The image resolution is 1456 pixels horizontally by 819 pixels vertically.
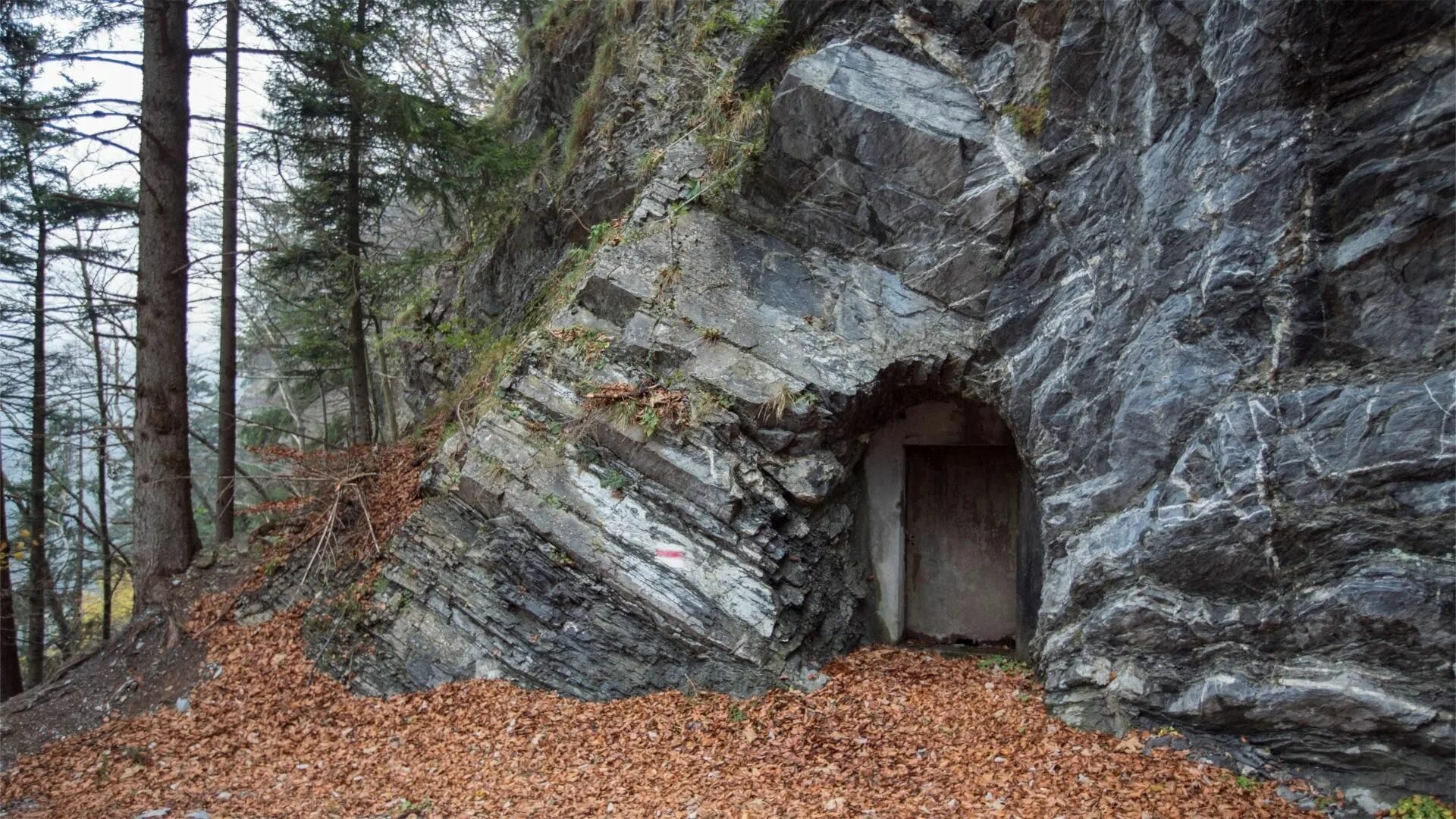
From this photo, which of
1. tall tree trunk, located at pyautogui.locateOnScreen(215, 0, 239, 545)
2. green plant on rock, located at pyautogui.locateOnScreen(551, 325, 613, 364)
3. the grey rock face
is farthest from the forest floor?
green plant on rock, located at pyautogui.locateOnScreen(551, 325, 613, 364)

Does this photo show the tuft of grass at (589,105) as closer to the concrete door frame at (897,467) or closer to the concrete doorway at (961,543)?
the concrete door frame at (897,467)

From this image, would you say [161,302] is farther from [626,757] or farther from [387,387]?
[626,757]

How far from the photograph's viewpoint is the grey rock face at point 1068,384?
5016 millimetres

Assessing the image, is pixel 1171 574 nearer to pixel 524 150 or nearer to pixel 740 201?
pixel 740 201

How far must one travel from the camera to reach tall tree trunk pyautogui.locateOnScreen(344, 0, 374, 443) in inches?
400

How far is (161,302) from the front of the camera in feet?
29.2

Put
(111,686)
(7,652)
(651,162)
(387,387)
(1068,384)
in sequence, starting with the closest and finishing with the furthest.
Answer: (1068,384)
(111,686)
(651,162)
(7,652)
(387,387)

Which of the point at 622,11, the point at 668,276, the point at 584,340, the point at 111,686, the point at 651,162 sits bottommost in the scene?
the point at 111,686

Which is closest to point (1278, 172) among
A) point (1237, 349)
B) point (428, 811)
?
point (1237, 349)

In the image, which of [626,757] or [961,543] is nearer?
[626,757]

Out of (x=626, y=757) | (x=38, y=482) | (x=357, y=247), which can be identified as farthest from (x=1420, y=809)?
(x=38, y=482)

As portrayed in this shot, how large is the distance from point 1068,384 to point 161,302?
9272mm

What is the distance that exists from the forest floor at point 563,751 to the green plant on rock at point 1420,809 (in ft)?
1.62

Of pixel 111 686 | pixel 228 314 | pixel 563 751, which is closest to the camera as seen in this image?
pixel 563 751
